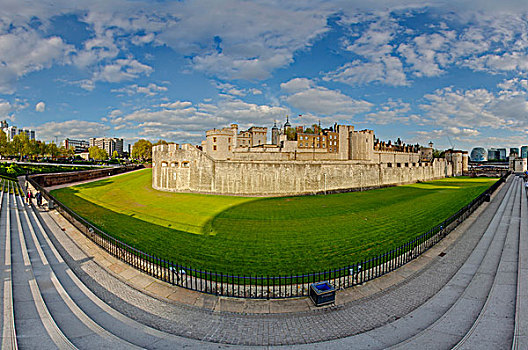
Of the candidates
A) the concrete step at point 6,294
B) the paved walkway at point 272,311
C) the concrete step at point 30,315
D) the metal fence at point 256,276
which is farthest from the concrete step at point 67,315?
the metal fence at point 256,276

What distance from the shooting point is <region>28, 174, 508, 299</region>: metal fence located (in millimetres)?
9172

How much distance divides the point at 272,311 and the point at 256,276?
1.20m

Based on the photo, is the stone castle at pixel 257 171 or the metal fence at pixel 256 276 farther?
the stone castle at pixel 257 171

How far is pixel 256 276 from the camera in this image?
830 cm

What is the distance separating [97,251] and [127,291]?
5140 millimetres

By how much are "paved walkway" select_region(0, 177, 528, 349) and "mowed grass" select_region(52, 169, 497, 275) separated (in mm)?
2905

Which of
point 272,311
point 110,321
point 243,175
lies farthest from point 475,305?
point 243,175

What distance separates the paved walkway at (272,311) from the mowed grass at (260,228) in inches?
114

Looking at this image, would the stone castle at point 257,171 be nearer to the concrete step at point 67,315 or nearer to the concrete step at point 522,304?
the concrete step at point 67,315

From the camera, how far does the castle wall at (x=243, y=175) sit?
3550cm

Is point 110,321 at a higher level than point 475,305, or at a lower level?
lower

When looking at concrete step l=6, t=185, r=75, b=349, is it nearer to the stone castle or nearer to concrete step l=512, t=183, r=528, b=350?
concrete step l=512, t=183, r=528, b=350

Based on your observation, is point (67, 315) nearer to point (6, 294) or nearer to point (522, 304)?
point (6, 294)

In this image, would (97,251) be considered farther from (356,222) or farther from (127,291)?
(356,222)
